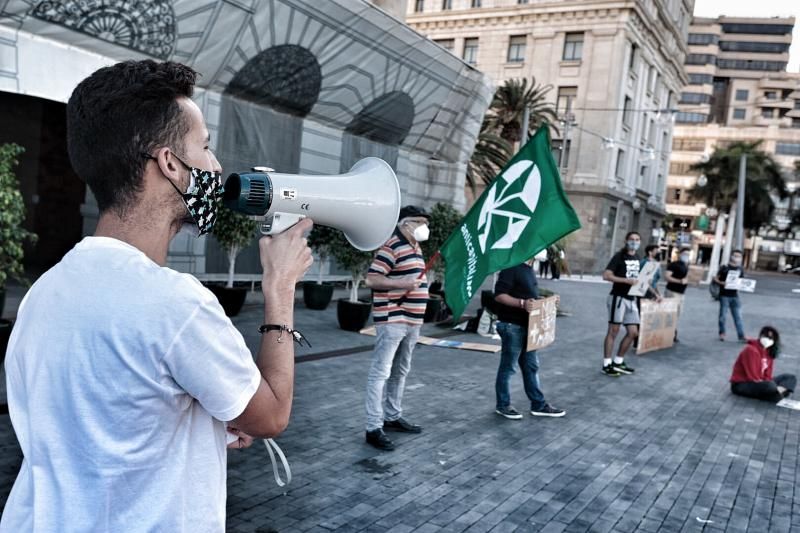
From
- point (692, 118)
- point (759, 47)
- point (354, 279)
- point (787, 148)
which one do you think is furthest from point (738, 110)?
point (354, 279)

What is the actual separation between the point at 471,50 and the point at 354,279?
34.1 metres

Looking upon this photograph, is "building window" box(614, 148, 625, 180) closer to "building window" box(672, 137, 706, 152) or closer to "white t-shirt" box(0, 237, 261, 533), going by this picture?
"white t-shirt" box(0, 237, 261, 533)

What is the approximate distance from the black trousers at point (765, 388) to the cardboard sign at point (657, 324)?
7.19ft

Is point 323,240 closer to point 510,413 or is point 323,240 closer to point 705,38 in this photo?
point 510,413

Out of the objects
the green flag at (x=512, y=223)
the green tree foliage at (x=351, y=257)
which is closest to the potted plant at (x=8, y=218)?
the green flag at (x=512, y=223)

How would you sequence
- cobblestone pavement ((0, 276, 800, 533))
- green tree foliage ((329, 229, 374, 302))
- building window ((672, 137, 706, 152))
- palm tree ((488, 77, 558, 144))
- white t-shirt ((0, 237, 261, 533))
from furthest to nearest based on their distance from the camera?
building window ((672, 137, 706, 152)), palm tree ((488, 77, 558, 144)), green tree foliage ((329, 229, 374, 302)), cobblestone pavement ((0, 276, 800, 533)), white t-shirt ((0, 237, 261, 533))

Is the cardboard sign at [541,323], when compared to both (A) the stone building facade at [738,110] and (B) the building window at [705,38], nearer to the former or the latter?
(A) the stone building facade at [738,110]

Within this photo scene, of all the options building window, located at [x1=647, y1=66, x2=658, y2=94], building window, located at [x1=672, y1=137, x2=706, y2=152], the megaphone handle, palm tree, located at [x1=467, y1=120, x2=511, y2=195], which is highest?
building window, located at [x1=672, y1=137, x2=706, y2=152]

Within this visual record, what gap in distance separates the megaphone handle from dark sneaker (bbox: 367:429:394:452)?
3932mm

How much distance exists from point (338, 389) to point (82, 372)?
19.8 feet

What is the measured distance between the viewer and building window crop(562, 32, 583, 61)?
38.3 meters

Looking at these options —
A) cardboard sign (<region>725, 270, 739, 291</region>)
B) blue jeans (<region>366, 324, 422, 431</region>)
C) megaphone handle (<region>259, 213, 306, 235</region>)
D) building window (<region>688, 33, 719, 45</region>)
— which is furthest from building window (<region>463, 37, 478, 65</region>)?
building window (<region>688, 33, 719, 45</region>)

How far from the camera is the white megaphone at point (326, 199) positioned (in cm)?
164

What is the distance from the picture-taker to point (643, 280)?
29.8 ft
